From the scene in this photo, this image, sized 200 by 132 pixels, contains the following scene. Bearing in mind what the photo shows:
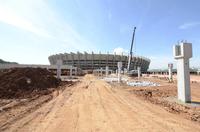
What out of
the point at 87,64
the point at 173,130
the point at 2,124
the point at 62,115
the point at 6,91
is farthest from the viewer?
the point at 87,64

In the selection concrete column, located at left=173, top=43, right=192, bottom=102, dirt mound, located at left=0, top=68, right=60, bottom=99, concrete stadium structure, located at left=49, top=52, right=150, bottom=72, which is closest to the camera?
concrete column, located at left=173, top=43, right=192, bottom=102

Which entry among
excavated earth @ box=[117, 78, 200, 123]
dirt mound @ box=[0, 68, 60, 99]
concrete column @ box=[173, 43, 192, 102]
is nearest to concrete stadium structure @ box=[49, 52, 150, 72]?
dirt mound @ box=[0, 68, 60, 99]

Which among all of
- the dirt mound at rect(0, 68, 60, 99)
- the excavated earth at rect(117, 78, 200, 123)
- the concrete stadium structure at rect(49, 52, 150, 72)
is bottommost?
the excavated earth at rect(117, 78, 200, 123)

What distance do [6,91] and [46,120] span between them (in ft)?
38.4

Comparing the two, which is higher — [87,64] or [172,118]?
[87,64]

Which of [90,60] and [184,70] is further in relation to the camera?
[90,60]

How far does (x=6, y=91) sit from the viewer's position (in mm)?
18531

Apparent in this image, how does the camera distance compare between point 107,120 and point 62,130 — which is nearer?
point 62,130

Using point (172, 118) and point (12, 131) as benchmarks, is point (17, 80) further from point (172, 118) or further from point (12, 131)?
point (172, 118)

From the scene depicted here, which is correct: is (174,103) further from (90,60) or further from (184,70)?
(90,60)

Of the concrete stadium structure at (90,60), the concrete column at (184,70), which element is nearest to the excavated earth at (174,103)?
the concrete column at (184,70)

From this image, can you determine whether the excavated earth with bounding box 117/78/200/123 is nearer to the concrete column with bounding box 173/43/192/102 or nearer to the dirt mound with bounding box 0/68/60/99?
the concrete column with bounding box 173/43/192/102

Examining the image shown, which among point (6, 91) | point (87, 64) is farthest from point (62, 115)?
point (87, 64)

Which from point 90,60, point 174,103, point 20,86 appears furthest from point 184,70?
point 90,60
